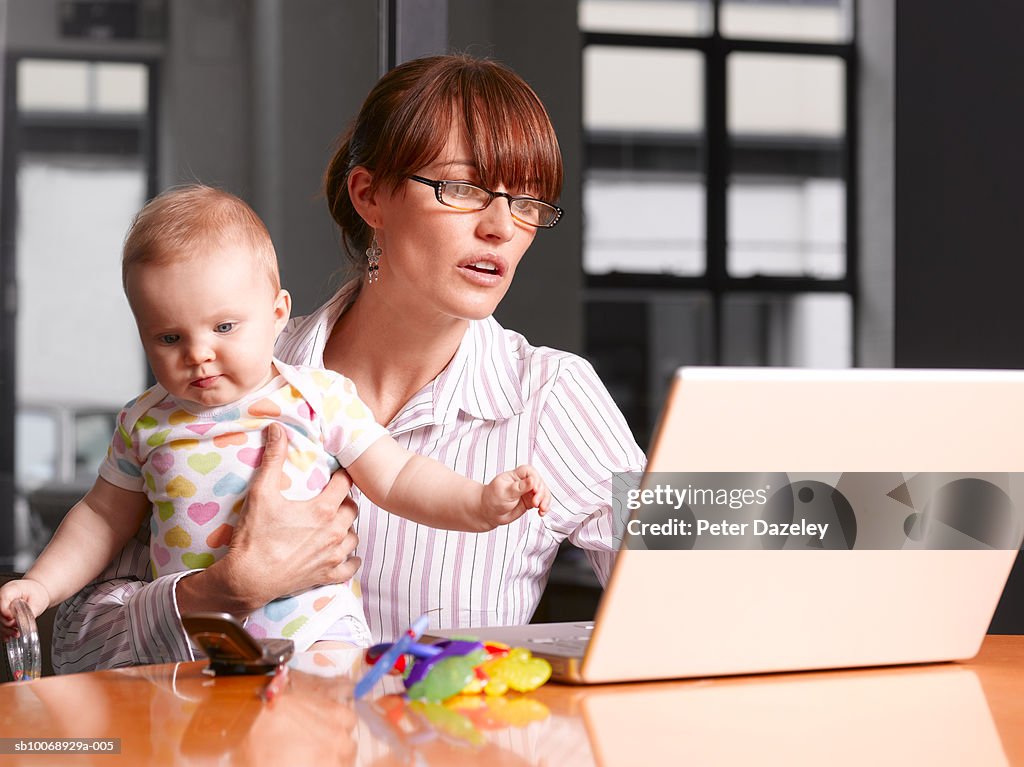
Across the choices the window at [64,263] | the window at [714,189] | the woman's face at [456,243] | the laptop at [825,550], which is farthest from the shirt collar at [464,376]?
the window at [714,189]

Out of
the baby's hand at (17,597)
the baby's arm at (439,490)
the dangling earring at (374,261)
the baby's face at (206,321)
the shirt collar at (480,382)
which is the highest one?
the dangling earring at (374,261)

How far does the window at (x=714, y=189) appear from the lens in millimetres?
6605

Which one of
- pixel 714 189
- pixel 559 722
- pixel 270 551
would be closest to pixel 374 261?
pixel 270 551

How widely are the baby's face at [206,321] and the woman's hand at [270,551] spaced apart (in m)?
0.08

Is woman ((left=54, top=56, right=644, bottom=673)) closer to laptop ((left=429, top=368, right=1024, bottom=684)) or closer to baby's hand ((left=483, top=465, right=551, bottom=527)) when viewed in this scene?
baby's hand ((left=483, top=465, right=551, bottom=527))

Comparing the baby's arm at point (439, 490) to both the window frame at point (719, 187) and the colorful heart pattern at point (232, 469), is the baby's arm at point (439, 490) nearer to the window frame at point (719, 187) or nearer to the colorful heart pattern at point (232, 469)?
the colorful heart pattern at point (232, 469)

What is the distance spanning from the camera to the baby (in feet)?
4.00

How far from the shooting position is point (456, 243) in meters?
1.44

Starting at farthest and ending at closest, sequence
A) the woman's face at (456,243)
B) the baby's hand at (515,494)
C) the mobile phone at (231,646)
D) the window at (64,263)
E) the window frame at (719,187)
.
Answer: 1. the window frame at (719,187)
2. the window at (64,263)
3. the woman's face at (456,243)
4. the baby's hand at (515,494)
5. the mobile phone at (231,646)

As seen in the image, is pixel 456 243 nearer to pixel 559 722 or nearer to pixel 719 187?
pixel 559 722

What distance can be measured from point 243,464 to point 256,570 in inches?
5.0

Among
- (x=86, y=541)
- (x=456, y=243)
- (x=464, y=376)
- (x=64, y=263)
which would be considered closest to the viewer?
(x=86, y=541)

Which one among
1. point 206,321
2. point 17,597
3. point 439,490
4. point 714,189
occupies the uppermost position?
point 714,189

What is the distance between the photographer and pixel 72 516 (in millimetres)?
1326
